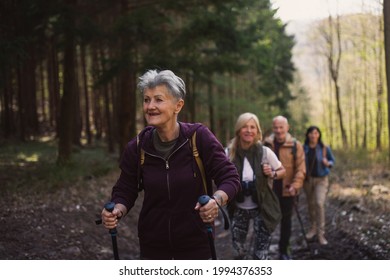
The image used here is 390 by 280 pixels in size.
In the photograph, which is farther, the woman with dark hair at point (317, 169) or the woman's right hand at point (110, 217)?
the woman with dark hair at point (317, 169)

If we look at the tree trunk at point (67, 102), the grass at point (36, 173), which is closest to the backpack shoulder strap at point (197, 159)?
the grass at point (36, 173)

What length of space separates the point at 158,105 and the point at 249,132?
92.6 inches

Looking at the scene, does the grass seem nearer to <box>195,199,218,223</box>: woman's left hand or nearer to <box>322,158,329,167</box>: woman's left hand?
<box>322,158,329,167</box>: woman's left hand

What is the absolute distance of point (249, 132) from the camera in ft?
16.6

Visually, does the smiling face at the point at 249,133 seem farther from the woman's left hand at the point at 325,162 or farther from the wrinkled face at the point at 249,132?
the woman's left hand at the point at 325,162

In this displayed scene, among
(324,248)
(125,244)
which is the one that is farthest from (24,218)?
(324,248)

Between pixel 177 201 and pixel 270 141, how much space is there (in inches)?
156

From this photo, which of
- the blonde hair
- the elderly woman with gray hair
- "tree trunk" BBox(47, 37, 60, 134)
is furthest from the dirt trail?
"tree trunk" BBox(47, 37, 60, 134)

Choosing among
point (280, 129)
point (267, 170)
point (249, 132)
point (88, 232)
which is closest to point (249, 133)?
point (249, 132)

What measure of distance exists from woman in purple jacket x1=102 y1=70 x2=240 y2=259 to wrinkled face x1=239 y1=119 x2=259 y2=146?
2128 mm

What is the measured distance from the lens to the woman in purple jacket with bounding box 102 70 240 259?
288 cm

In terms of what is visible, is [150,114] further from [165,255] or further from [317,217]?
Answer: [317,217]

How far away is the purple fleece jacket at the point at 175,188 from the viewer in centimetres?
290

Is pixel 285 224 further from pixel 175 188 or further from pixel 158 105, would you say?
pixel 158 105
